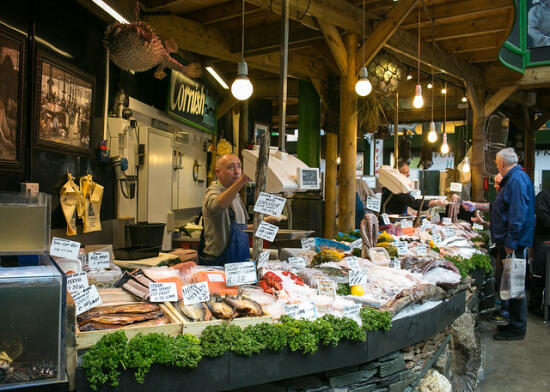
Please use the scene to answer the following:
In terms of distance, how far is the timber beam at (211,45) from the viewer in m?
6.36

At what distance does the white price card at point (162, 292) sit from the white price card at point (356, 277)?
1.35m

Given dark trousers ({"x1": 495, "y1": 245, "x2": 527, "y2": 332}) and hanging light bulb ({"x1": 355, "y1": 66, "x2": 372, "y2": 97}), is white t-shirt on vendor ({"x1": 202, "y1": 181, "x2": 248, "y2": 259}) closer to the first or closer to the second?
hanging light bulb ({"x1": 355, "y1": 66, "x2": 372, "y2": 97})

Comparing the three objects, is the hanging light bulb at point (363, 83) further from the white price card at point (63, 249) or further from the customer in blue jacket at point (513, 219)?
the white price card at point (63, 249)

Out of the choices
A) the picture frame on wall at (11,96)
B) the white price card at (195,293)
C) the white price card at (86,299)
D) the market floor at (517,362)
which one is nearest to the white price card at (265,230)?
the white price card at (195,293)

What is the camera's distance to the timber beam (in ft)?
20.9

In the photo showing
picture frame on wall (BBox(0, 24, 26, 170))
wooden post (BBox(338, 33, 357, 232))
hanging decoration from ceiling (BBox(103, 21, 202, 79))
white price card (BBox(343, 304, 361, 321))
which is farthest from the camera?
wooden post (BBox(338, 33, 357, 232))

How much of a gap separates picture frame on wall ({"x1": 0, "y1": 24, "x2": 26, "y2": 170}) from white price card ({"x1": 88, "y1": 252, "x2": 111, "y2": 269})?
56.1 inches

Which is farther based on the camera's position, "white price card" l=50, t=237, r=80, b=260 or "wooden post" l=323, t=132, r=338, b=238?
"wooden post" l=323, t=132, r=338, b=238

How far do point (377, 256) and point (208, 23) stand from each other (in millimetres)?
4927

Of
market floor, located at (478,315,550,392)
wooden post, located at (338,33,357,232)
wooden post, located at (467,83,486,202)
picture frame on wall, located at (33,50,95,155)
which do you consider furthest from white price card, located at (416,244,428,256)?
wooden post, located at (467,83,486,202)

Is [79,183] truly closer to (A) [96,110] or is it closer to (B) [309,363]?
(A) [96,110]

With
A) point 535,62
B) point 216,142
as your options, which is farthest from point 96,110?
point 535,62

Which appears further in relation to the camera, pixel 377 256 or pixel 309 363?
pixel 377 256

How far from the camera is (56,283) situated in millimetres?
1617
